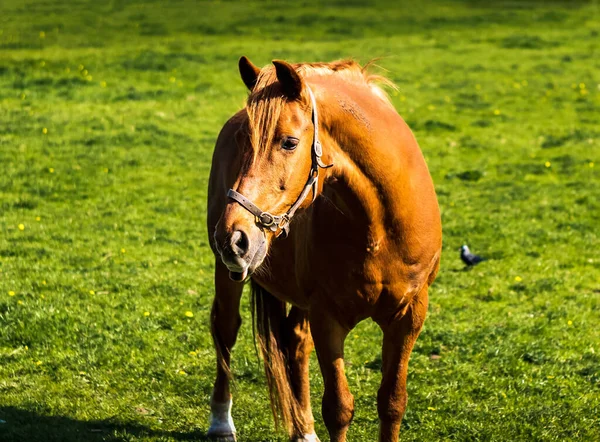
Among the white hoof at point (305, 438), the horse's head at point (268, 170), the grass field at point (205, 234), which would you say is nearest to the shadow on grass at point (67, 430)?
the grass field at point (205, 234)

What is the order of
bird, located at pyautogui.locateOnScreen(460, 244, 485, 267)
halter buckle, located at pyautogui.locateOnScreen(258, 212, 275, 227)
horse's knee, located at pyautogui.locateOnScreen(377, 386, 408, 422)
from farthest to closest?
bird, located at pyautogui.locateOnScreen(460, 244, 485, 267), horse's knee, located at pyautogui.locateOnScreen(377, 386, 408, 422), halter buckle, located at pyautogui.locateOnScreen(258, 212, 275, 227)

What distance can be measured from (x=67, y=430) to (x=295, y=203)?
264 centimetres

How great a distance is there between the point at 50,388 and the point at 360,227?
298cm

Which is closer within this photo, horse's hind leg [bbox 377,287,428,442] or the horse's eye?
the horse's eye

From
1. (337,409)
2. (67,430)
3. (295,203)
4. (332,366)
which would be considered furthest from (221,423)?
(295,203)

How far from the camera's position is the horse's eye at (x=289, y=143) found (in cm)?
346

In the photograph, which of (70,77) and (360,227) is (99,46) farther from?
(360,227)

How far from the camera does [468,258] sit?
27.6ft

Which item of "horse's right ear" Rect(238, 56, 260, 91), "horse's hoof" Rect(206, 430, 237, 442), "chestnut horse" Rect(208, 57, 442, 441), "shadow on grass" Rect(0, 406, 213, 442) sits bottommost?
"horse's hoof" Rect(206, 430, 237, 442)

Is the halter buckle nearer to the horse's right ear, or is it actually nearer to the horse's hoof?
the horse's right ear

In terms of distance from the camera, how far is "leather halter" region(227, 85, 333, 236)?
3.36m

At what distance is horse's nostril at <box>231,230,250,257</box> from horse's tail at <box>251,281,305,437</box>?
1.89 meters

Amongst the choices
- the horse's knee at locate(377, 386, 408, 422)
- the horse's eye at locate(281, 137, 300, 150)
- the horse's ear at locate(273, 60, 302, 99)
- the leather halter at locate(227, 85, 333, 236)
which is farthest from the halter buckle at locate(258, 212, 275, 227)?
the horse's knee at locate(377, 386, 408, 422)

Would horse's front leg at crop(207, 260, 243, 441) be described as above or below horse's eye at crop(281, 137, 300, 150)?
below
